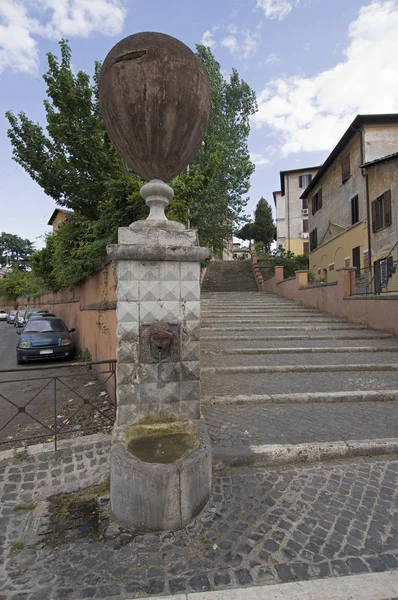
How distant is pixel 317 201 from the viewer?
74.5 feet

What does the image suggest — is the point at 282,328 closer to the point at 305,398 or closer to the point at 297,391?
the point at 297,391

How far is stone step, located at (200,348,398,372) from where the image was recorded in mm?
6238

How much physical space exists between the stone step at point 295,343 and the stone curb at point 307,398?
96.0 inches

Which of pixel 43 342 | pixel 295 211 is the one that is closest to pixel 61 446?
pixel 43 342

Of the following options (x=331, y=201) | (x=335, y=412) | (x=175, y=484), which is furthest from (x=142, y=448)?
(x=331, y=201)

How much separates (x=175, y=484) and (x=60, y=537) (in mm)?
1015

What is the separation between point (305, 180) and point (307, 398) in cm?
3256

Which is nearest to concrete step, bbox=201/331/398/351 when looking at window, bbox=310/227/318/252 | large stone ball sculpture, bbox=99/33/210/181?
large stone ball sculpture, bbox=99/33/210/181

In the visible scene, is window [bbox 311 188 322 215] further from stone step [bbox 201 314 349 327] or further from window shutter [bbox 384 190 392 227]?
stone step [bbox 201 314 349 327]

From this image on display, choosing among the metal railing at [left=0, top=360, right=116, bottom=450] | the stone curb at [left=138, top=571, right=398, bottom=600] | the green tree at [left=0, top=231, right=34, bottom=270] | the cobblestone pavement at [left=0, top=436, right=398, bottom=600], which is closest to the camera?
the stone curb at [left=138, top=571, right=398, bottom=600]

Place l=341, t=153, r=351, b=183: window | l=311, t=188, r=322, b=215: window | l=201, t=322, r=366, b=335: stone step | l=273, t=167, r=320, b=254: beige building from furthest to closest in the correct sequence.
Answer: l=273, t=167, r=320, b=254: beige building → l=311, t=188, r=322, b=215: window → l=341, t=153, r=351, b=183: window → l=201, t=322, r=366, b=335: stone step

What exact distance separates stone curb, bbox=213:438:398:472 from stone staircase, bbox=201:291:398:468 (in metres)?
0.01

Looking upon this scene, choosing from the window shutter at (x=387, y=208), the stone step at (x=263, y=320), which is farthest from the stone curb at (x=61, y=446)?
the window shutter at (x=387, y=208)

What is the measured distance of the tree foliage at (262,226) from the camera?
44.5 metres
